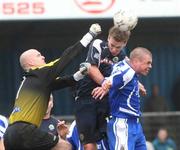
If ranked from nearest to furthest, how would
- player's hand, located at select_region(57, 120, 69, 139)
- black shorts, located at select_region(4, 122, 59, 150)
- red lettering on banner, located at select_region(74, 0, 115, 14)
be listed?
black shorts, located at select_region(4, 122, 59, 150) < player's hand, located at select_region(57, 120, 69, 139) < red lettering on banner, located at select_region(74, 0, 115, 14)

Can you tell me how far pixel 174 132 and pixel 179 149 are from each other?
290 millimetres

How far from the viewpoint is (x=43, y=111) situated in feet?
30.0

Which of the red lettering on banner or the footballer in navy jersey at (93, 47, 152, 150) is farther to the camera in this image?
the red lettering on banner

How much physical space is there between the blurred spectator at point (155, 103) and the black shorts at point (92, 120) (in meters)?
6.50

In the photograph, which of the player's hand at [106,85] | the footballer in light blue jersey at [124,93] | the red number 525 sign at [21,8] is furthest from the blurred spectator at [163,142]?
the player's hand at [106,85]

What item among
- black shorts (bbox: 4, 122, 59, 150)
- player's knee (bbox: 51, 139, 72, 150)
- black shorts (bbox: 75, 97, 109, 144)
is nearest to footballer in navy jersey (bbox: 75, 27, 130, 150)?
black shorts (bbox: 75, 97, 109, 144)

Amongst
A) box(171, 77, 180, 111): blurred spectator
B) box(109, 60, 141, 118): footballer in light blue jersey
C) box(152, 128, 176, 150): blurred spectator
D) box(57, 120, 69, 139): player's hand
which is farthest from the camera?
box(171, 77, 180, 111): blurred spectator

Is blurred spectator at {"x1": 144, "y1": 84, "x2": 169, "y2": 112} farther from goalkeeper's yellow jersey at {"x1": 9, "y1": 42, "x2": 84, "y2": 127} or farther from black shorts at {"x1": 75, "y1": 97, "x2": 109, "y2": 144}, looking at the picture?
goalkeeper's yellow jersey at {"x1": 9, "y1": 42, "x2": 84, "y2": 127}

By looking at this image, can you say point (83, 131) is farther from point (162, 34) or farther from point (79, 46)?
point (162, 34)

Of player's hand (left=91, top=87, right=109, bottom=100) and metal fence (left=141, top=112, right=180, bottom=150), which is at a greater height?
player's hand (left=91, top=87, right=109, bottom=100)

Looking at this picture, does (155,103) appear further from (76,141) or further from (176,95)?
(76,141)

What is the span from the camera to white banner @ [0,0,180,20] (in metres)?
15.6

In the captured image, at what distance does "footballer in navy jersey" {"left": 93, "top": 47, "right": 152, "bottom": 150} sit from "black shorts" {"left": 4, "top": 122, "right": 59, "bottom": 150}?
979 millimetres

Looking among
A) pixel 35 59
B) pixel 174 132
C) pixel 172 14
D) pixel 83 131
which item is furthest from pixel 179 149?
pixel 35 59
